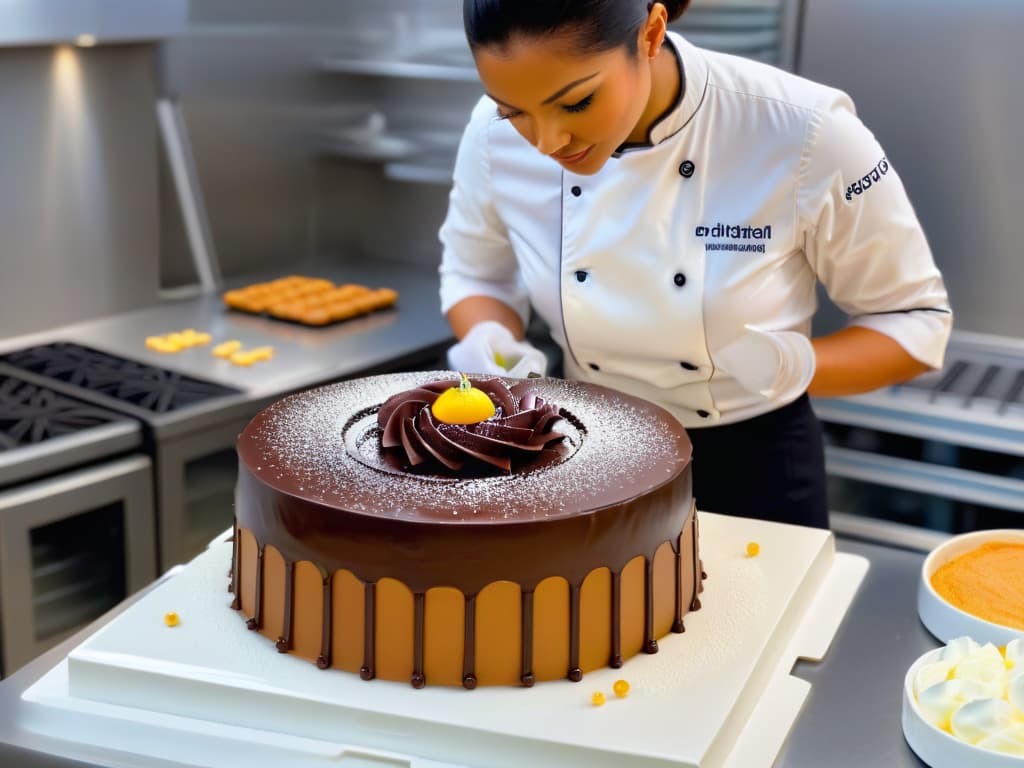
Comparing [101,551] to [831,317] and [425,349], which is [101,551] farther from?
[831,317]

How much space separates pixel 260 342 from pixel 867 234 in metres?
1.68

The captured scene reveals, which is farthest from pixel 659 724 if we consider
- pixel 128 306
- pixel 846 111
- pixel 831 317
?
pixel 128 306

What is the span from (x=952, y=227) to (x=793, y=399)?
4.19ft

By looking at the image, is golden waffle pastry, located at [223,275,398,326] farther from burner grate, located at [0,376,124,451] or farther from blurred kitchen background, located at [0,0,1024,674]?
burner grate, located at [0,376,124,451]

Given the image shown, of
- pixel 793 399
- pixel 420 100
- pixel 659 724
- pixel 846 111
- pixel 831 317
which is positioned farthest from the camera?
pixel 420 100

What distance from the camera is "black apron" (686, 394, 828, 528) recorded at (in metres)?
2.00

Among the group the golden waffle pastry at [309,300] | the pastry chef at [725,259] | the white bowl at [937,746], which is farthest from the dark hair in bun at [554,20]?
the golden waffle pastry at [309,300]

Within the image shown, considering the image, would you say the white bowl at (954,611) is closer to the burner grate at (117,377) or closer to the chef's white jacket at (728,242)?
the chef's white jacket at (728,242)

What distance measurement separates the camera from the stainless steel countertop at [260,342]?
106 inches

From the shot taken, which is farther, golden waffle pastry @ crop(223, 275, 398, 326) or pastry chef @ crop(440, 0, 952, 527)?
golden waffle pastry @ crop(223, 275, 398, 326)

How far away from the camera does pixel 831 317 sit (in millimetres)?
3174

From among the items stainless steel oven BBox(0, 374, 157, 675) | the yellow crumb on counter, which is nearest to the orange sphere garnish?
stainless steel oven BBox(0, 374, 157, 675)

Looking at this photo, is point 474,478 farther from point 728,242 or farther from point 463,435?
point 728,242

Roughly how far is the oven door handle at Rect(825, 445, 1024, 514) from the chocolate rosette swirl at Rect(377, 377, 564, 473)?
1554 millimetres
